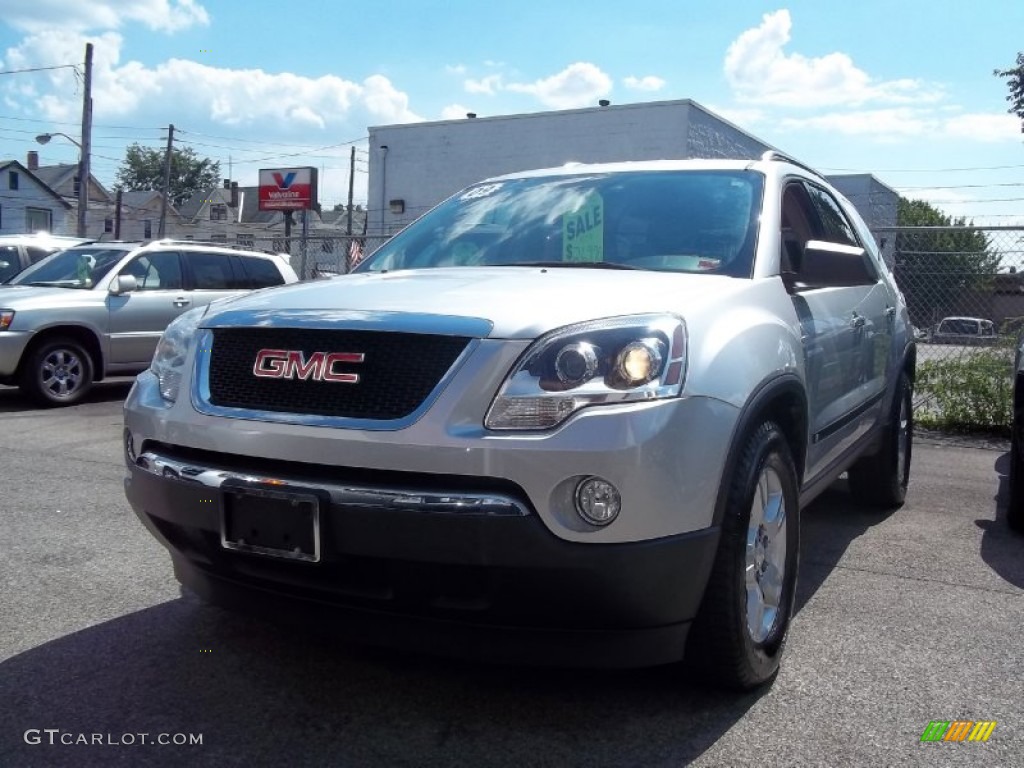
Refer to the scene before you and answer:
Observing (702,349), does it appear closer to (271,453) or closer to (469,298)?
(469,298)

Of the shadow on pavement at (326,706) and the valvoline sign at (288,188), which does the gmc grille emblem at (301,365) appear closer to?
the shadow on pavement at (326,706)

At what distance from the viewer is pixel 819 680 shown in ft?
10.6

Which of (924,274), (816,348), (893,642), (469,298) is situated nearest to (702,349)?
(469,298)

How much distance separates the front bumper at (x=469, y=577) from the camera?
252 centimetres

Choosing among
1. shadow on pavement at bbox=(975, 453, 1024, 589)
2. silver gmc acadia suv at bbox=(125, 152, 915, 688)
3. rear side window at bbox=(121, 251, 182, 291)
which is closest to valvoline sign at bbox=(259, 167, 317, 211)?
rear side window at bbox=(121, 251, 182, 291)

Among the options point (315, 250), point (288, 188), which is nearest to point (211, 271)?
point (315, 250)

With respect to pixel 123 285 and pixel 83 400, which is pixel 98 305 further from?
pixel 83 400

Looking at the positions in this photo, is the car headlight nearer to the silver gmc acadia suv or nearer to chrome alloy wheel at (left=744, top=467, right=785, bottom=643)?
the silver gmc acadia suv

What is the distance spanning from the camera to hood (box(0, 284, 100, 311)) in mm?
9688

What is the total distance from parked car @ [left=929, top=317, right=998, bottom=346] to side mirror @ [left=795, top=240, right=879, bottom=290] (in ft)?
17.3

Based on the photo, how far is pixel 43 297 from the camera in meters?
Answer: 9.84

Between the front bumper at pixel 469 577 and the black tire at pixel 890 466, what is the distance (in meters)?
3.15

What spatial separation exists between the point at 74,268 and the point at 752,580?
9378 millimetres

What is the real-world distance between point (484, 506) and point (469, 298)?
0.68 m
